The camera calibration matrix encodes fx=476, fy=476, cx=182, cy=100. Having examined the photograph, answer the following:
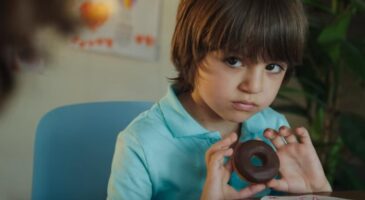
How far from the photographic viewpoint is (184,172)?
2.83 feet

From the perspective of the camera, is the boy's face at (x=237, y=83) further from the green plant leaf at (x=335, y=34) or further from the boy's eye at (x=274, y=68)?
the green plant leaf at (x=335, y=34)

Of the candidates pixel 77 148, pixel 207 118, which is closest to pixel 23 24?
pixel 77 148

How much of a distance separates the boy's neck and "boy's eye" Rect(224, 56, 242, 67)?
17 centimetres

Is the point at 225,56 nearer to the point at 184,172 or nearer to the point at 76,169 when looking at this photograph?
the point at 184,172

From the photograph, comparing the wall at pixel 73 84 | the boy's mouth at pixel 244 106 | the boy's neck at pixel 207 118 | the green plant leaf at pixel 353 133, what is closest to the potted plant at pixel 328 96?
the green plant leaf at pixel 353 133

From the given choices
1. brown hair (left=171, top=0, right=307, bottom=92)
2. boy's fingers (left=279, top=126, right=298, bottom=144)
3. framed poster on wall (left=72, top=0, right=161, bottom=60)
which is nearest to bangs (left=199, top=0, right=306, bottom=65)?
brown hair (left=171, top=0, right=307, bottom=92)

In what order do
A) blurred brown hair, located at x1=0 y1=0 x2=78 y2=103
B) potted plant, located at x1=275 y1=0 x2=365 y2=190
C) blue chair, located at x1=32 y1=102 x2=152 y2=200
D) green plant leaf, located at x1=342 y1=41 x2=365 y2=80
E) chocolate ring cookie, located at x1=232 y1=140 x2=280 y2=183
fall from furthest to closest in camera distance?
blurred brown hair, located at x1=0 y1=0 x2=78 y2=103 < potted plant, located at x1=275 y1=0 x2=365 y2=190 < green plant leaf, located at x1=342 y1=41 x2=365 y2=80 < blue chair, located at x1=32 y1=102 x2=152 y2=200 < chocolate ring cookie, located at x1=232 y1=140 x2=280 y2=183

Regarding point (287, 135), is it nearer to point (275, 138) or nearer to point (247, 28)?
point (275, 138)

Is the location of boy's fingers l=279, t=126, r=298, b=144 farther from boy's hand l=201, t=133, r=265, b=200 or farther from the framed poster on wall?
the framed poster on wall

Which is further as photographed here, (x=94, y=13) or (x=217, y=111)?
(x=94, y=13)

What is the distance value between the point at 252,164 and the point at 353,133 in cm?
80

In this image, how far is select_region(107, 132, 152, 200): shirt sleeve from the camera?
0.82 meters

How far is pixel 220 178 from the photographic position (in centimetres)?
72

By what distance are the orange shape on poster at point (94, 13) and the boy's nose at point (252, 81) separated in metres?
1.12
